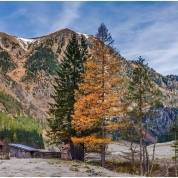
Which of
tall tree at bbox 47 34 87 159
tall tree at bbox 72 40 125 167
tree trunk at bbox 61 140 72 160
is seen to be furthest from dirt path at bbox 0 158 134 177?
tree trunk at bbox 61 140 72 160

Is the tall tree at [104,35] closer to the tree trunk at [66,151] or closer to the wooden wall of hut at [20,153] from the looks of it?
the tree trunk at [66,151]

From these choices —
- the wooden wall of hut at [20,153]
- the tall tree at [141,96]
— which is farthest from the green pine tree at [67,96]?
the wooden wall of hut at [20,153]

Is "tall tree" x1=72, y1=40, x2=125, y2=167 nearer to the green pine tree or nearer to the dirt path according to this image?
the dirt path

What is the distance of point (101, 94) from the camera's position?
1113 inches

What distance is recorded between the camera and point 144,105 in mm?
30219

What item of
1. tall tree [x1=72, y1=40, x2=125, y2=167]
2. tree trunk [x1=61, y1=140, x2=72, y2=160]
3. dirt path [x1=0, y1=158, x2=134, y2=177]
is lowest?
dirt path [x1=0, y1=158, x2=134, y2=177]

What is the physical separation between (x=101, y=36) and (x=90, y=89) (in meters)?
5.16

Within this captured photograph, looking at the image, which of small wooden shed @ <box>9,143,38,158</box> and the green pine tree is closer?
the green pine tree

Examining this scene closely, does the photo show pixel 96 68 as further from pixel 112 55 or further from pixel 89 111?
pixel 89 111

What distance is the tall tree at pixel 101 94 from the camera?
2778 cm

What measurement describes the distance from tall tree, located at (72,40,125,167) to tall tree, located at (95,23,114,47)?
0.46 metres

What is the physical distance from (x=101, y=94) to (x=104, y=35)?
5.59 metres

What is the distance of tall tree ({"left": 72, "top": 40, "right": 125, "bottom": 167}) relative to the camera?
27.8m

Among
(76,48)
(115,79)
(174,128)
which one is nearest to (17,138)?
(174,128)
